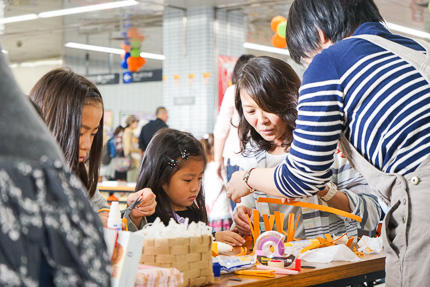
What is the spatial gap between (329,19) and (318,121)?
0.36m

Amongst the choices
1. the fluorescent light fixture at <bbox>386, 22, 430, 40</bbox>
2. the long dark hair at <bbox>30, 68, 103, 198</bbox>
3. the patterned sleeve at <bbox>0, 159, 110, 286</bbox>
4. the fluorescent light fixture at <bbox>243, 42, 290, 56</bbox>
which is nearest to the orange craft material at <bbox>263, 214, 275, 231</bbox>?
the long dark hair at <bbox>30, 68, 103, 198</bbox>

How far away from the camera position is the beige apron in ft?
5.25

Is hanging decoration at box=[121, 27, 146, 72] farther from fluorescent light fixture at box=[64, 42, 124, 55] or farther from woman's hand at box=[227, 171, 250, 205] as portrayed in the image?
woman's hand at box=[227, 171, 250, 205]

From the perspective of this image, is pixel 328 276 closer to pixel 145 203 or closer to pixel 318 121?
pixel 318 121

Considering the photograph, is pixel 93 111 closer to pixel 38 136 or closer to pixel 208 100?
pixel 38 136

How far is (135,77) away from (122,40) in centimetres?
90

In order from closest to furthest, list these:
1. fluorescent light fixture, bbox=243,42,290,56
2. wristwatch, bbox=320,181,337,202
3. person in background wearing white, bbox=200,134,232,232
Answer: wristwatch, bbox=320,181,337,202 → person in background wearing white, bbox=200,134,232,232 → fluorescent light fixture, bbox=243,42,290,56

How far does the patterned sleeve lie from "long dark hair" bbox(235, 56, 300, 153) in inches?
82.3

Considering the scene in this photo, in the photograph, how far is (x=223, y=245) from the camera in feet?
7.61

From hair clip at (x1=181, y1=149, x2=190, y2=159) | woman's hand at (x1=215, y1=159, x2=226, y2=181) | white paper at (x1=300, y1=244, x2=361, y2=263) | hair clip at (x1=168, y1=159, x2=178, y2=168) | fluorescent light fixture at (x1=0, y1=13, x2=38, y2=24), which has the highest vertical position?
fluorescent light fixture at (x1=0, y1=13, x2=38, y2=24)

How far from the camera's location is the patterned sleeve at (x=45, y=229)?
2.29 ft

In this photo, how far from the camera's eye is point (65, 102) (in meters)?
2.27

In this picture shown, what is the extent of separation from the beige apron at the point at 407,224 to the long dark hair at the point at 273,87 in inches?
43.9

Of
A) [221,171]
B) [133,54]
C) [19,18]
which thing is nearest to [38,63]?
[19,18]
